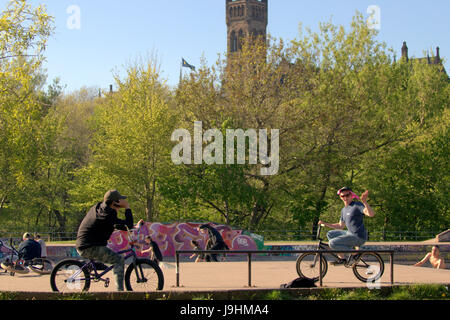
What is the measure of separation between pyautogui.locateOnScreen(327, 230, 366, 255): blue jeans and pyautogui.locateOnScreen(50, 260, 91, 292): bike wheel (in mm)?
4999

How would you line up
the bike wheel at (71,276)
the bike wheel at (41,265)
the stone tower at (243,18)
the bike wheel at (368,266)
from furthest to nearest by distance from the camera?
1. the stone tower at (243,18)
2. the bike wheel at (41,265)
3. the bike wheel at (368,266)
4. the bike wheel at (71,276)

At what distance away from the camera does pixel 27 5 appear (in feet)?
90.3

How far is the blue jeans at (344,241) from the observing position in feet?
39.4

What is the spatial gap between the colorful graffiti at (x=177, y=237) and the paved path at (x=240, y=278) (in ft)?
39.5

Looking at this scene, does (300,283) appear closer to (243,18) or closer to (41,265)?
(41,265)

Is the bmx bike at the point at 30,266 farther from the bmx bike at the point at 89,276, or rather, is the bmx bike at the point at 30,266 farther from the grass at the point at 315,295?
the grass at the point at 315,295

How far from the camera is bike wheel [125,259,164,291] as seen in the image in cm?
1027

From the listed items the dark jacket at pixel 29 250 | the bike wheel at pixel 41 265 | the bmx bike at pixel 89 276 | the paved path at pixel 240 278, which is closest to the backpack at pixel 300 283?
the paved path at pixel 240 278

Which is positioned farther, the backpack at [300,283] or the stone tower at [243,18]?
the stone tower at [243,18]

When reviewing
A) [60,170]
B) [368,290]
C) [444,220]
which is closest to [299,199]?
[444,220]

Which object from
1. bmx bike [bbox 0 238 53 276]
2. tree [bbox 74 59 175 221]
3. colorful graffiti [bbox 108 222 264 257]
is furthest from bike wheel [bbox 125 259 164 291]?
tree [bbox 74 59 175 221]

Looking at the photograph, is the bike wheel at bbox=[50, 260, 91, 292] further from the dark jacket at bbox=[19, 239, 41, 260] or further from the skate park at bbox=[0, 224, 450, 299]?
the dark jacket at bbox=[19, 239, 41, 260]
